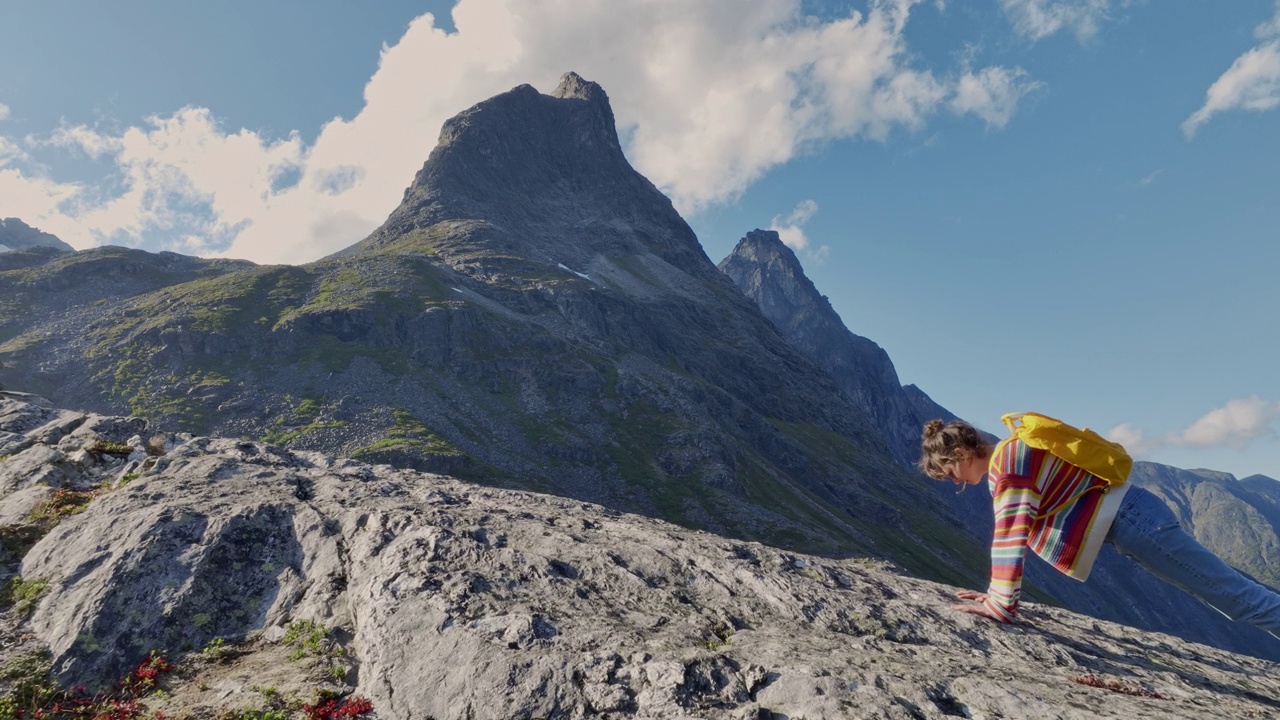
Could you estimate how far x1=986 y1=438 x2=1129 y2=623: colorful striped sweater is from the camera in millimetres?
8297

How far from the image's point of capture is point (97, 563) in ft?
31.9

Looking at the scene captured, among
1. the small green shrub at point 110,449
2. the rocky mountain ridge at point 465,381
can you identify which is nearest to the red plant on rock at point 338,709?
the small green shrub at point 110,449

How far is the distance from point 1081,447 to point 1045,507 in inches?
39.7

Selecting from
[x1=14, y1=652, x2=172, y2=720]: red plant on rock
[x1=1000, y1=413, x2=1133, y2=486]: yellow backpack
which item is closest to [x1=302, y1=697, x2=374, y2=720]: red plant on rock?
[x1=14, y1=652, x2=172, y2=720]: red plant on rock

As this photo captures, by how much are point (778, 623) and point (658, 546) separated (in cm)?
303

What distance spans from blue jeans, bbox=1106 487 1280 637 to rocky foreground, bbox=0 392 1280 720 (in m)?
1.12

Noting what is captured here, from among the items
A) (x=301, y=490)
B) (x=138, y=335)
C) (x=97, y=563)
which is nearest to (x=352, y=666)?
(x=97, y=563)

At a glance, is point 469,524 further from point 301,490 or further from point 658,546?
point 301,490

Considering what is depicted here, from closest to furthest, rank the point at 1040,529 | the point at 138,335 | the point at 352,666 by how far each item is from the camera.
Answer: the point at 352,666
the point at 1040,529
the point at 138,335

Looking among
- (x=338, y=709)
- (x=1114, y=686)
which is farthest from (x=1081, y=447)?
(x=338, y=709)

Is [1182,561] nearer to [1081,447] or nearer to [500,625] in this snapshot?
[1081,447]

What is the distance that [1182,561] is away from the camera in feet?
27.3

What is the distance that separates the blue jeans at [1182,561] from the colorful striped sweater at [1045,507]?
33 cm

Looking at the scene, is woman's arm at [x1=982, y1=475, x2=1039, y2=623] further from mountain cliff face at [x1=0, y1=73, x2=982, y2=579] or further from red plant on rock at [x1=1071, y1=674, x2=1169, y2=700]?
mountain cliff face at [x1=0, y1=73, x2=982, y2=579]
